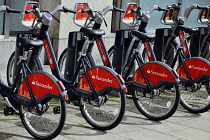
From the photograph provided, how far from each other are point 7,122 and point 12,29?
415 cm

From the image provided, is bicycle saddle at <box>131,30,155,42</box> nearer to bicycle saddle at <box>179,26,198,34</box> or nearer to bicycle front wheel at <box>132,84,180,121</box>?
bicycle front wheel at <box>132,84,180,121</box>

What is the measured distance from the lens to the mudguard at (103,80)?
6195mm

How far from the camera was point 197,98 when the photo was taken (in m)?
7.96

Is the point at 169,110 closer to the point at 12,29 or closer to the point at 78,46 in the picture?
the point at 78,46

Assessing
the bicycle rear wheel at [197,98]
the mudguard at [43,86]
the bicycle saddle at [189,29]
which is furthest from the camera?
the bicycle saddle at [189,29]

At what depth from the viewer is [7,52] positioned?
32.4 feet

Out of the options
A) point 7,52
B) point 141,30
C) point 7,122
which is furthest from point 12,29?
point 7,122

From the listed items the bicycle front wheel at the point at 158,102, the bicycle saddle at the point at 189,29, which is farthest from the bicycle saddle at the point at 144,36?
the bicycle saddle at the point at 189,29

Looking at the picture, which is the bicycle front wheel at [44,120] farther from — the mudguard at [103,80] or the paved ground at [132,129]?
the mudguard at [103,80]

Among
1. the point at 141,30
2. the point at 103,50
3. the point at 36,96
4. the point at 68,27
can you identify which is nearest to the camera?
the point at 36,96

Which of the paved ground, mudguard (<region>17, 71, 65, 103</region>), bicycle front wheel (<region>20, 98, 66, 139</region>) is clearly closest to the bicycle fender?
the paved ground

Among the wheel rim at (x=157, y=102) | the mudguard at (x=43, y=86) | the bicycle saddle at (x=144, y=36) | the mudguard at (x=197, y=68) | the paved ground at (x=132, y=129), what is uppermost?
the bicycle saddle at (x=144, y=36)

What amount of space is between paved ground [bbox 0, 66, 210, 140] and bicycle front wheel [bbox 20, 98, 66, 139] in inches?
4.5

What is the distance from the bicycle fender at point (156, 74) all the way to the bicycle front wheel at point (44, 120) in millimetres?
1364
